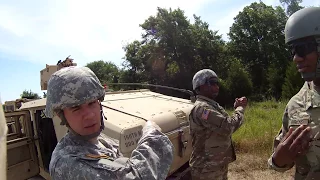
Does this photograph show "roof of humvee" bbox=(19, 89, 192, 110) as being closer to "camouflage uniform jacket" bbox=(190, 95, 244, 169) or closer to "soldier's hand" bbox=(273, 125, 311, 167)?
"camouflage uniform jacket" bbox=(190, 95, 244, 169)

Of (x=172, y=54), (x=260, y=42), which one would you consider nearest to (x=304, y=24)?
(x=172, y=54)

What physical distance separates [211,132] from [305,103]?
5.06 ft

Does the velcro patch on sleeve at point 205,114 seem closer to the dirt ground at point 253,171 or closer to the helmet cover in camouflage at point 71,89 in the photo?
the helmet cover in camouflage at point 71,89

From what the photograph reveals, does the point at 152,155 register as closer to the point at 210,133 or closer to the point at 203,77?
the point at 210,133

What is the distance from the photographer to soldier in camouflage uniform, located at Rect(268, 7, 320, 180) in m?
1.66

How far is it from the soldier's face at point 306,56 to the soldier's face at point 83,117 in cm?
119

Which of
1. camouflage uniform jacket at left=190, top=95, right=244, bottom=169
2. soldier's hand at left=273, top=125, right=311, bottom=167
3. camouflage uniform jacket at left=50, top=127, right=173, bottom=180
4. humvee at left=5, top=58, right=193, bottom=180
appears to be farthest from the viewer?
humvee at left=5, top=58, right=193, bottom=180

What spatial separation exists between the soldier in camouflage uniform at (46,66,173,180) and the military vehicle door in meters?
2.65

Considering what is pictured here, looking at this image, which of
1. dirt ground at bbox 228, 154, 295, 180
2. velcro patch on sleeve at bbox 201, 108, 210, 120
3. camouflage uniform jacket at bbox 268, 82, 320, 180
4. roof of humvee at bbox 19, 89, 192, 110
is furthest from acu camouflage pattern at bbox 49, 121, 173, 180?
dirt ground at bbox 228, 154, 295, 180

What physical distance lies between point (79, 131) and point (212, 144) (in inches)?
82.8

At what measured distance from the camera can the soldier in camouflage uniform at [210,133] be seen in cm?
316

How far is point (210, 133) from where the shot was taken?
3.27 meters

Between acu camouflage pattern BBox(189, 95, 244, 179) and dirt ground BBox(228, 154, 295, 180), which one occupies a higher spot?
acu camouflage pattern BBox(189, 95, 244, 179)

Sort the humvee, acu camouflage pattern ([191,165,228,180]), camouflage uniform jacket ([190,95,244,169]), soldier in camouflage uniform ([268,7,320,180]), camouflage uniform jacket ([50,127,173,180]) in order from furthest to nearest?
the humvee, acu camouflage pattern ([191,165,228,180]), camouflage uniform jacket ([190,95,244,169]), soldier in camouflage uniform ([268,7,320,180]), camouflage uniform jacket ([50,127,173,180])
